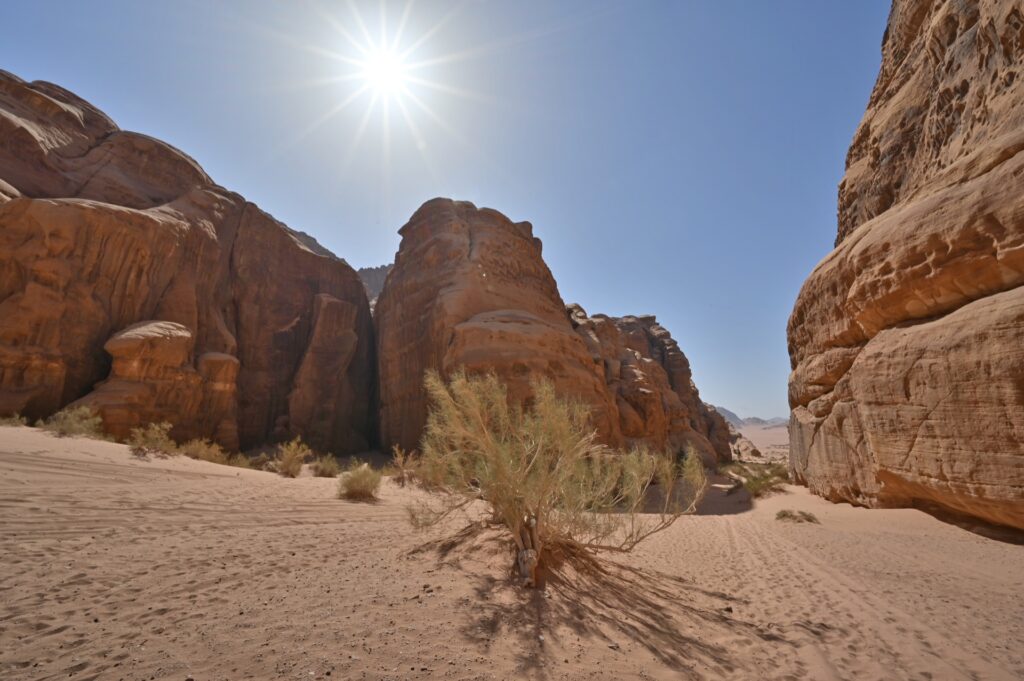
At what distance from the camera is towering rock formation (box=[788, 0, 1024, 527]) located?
670 cm

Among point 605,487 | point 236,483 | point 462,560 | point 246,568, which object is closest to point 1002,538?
point 605,487

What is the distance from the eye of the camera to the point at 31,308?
1343cm

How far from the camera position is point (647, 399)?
912 inches

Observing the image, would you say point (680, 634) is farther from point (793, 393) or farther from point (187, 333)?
point (187, 333)

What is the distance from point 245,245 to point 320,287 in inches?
181

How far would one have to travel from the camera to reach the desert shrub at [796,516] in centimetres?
961

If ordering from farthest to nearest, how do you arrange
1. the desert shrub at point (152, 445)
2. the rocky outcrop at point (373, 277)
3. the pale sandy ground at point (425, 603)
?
the rocky outcrop at point (373, 277)
the desert shrub at point (152, 445)
the pale sandy ground at point (425, 603)

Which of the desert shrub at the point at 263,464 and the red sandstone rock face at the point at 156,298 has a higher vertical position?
the red sandstone rock face at the point at 156,298

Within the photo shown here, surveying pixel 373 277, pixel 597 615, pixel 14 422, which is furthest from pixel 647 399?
pixel 373 277

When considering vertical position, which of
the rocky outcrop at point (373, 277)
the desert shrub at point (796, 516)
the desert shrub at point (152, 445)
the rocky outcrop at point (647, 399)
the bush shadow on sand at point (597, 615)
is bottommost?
the bush shadow on sand at point (597, 615)

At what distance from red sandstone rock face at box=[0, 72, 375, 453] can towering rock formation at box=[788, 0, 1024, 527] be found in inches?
843

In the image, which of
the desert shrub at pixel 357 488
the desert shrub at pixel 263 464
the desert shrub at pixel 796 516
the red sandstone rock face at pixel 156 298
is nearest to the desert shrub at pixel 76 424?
the red sandstone rock face at pixel 156 298

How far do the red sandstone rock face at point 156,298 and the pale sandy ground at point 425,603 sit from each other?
8422mm

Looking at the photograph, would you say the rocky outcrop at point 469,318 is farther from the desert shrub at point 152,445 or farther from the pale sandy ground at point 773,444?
the desert shrub at point 152,445
